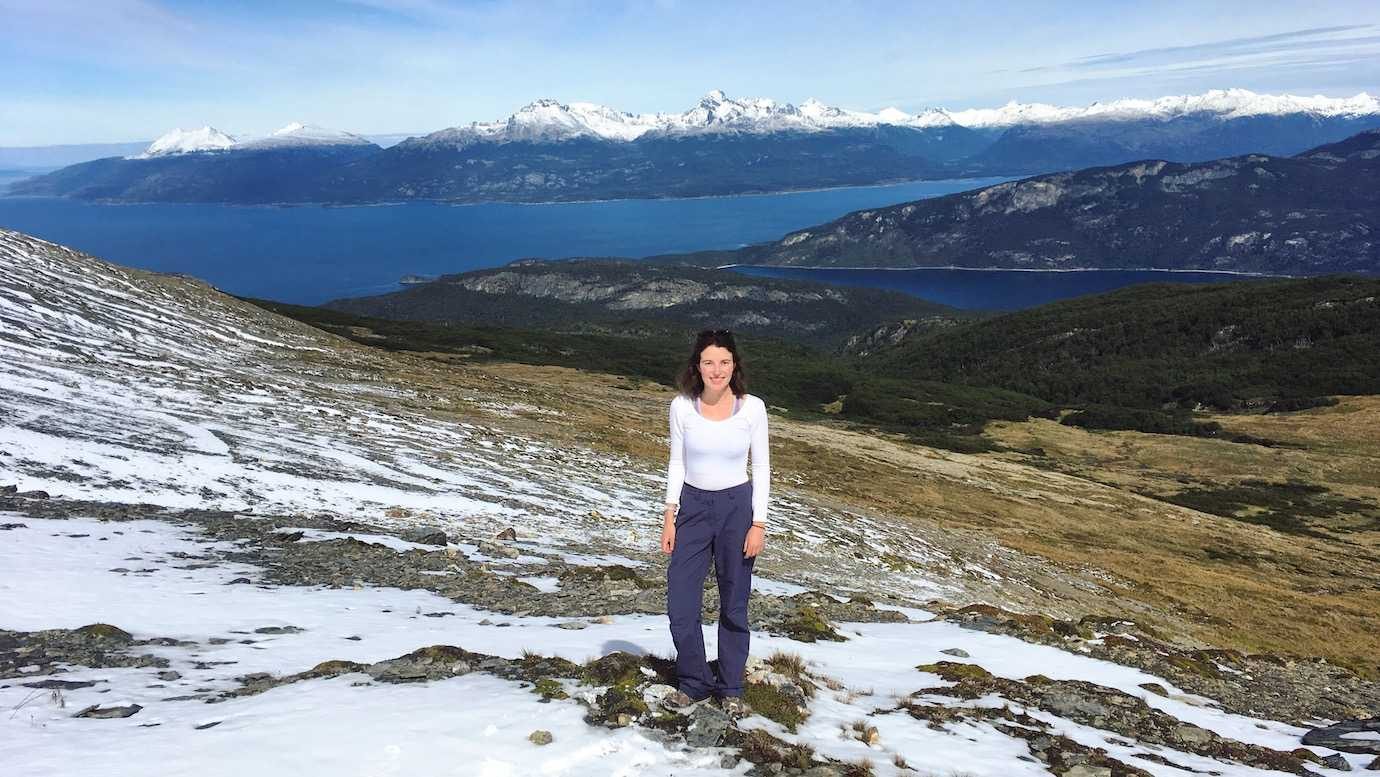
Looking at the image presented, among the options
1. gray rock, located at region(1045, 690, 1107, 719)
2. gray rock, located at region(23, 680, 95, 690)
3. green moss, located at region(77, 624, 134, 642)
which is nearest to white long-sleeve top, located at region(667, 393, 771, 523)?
gray rock, located at region(1045, 690, 1107, 719)

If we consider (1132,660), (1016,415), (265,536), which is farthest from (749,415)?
(1016,415)

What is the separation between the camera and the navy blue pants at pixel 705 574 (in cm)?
821

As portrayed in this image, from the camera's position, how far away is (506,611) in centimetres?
1348

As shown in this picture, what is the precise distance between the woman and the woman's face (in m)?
0.01

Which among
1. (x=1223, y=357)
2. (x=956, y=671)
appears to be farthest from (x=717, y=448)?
(x=1223, y=357)

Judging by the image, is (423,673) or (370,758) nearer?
(370,758)

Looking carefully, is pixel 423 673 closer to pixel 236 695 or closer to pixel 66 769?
pixel 236 695

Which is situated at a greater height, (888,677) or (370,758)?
(370,758)

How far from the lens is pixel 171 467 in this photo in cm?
2139

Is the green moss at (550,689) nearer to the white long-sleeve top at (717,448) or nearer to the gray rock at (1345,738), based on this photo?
the white long-sleeve top at (717,448)

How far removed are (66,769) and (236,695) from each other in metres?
2.34

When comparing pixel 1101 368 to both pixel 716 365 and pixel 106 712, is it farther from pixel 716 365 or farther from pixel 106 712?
pixel 106 712

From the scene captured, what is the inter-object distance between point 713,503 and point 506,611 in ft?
23.3

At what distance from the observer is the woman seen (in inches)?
315
